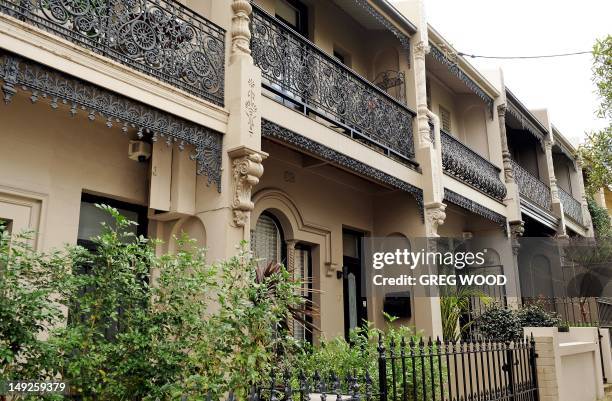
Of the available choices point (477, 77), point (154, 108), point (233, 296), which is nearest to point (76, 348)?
point (233, 296)

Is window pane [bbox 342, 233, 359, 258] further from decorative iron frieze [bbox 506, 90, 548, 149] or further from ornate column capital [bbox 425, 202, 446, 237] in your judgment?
decorative iron frieze [bbox 506, 90, 548, 149]

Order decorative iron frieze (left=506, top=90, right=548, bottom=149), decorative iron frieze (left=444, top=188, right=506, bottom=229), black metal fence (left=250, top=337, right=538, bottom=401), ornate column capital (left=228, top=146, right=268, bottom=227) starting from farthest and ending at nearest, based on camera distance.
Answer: decorative iron frieze (left=506, top=90, right=548, bottom=149)
decorative iron frieze (left=444, top=188, right=506, bottom=229)
ornate column capital (left=228, top=146, right=268, bottom=227)
black metal fence (left=250, top=337, right=538, bottom=401)

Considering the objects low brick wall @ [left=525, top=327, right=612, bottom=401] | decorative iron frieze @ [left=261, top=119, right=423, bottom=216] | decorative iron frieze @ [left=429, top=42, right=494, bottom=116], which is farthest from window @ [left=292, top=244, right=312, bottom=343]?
decorative iron frieze @ [left=429, top=42, right=494, bottom=116]

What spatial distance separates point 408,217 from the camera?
10625 millimetres

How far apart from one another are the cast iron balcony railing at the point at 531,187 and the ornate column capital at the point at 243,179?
390 inches

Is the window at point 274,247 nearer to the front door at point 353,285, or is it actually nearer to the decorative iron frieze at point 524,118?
the front door at point 353,285

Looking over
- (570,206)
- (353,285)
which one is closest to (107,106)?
(353,285)

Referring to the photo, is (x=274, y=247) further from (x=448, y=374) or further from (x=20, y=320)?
(x=20, y=320)

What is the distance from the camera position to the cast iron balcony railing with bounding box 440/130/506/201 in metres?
11.4

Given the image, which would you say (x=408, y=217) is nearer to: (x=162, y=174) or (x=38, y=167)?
(x=162, y=174)

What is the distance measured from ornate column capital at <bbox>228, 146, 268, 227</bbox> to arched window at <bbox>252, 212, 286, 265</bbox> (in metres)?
2.51

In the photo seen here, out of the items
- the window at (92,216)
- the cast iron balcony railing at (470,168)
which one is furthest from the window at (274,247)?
the cast iron balcony railing at (470,168)

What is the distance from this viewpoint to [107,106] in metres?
5.41

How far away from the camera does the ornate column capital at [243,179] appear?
633 centimetres
